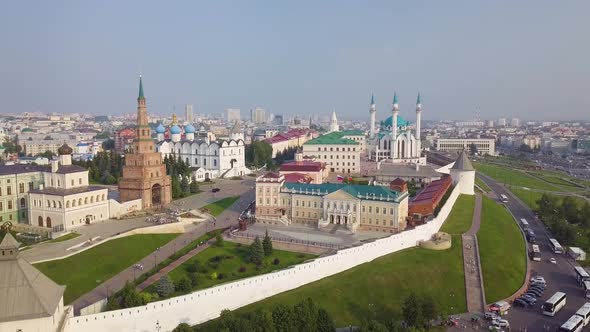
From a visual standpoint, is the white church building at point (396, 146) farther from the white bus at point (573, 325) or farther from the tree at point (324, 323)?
the tree at point (324, 323)

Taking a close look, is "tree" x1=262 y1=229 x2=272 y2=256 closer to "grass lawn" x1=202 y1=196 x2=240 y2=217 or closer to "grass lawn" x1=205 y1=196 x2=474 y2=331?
"grass lawn" x1=205 y1=196 x2=474 y2=331

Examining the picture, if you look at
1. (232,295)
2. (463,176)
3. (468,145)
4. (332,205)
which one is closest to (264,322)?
(232,295)

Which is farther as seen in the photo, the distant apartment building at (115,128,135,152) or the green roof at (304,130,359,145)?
the distant apartment building at (115,128,135,152)

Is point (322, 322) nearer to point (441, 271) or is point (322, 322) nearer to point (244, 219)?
point (441, 271)

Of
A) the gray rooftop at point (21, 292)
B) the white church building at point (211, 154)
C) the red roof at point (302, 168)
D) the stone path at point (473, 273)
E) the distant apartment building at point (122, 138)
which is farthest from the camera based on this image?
the distant apartment building at point (122, 138)

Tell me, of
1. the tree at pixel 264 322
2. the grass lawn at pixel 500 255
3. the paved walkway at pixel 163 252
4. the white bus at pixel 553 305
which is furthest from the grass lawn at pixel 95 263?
the white bus at pixel 553 305

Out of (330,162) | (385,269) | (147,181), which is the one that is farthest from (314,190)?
(330,162)

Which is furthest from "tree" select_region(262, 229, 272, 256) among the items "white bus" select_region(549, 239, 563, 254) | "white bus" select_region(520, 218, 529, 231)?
"white bus" select_region(520, 218, 529, 231)
